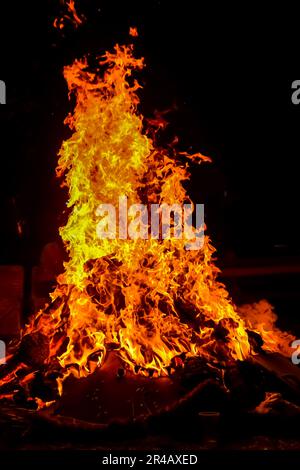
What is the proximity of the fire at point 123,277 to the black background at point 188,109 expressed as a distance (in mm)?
2061

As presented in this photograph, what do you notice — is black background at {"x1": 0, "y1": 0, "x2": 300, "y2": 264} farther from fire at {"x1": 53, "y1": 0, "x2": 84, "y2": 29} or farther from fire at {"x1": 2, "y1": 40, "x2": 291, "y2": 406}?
fire at {"x1": 2, "y1": 40, "x2": 291, "y2": 406}

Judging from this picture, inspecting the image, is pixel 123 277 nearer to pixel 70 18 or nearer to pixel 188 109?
pixel 70 18

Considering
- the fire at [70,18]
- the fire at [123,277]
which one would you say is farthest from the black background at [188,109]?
the fire at [123,277]

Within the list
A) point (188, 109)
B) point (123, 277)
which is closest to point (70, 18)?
point (188, 109)

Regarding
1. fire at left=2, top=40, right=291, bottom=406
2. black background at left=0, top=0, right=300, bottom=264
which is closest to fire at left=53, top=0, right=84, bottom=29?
black background at left=0, top=0, right=300, bottom=264

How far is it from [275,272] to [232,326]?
508 centimetres

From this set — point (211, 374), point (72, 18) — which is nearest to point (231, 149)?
point (72, 18)

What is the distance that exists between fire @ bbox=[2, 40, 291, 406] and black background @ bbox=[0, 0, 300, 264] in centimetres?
206

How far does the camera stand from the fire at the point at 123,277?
5094mm

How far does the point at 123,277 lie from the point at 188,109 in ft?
18.1

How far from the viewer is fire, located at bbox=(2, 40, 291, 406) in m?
5.09

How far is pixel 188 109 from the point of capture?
9.92 meters

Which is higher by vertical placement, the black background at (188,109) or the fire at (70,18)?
the fire at (70,18)

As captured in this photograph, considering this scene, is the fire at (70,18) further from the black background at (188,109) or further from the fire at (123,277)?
the fire at (123,277)
